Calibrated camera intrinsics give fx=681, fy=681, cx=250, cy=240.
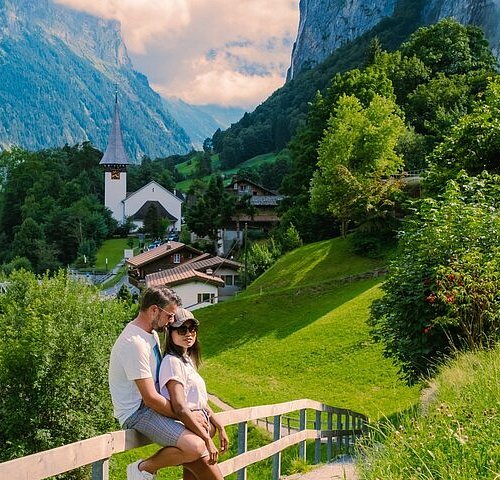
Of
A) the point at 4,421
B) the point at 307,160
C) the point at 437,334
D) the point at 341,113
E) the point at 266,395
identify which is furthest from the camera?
the point at 307,160

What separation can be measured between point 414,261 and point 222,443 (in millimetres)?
9275

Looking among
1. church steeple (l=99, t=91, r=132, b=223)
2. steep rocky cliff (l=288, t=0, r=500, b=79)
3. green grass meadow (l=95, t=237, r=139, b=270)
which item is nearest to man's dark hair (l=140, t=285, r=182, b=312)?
green grass meadow (l=95, t=237, r=139, b=270)

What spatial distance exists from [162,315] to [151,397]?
57 centimetres

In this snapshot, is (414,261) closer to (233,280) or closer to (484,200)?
(484,200)

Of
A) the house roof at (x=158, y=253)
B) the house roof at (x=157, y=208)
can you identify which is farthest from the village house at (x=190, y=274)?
the house roof at (x=157, y=208)

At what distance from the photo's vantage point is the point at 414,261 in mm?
13484

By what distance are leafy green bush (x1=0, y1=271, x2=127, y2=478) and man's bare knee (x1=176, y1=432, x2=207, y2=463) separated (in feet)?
69.9

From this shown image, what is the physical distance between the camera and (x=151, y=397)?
427 cm

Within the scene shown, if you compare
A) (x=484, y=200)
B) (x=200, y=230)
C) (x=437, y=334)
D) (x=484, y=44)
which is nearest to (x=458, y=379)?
(x=437, y=334)

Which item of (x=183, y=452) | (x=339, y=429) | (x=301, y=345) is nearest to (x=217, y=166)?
(x=301, y=345)

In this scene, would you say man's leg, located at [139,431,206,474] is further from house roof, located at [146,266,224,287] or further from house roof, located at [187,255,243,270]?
house roof, located at [187,255,243,270]

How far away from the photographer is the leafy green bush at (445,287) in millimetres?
10773

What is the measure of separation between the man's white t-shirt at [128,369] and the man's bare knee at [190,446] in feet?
1.18

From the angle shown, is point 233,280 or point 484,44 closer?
point 233,280
